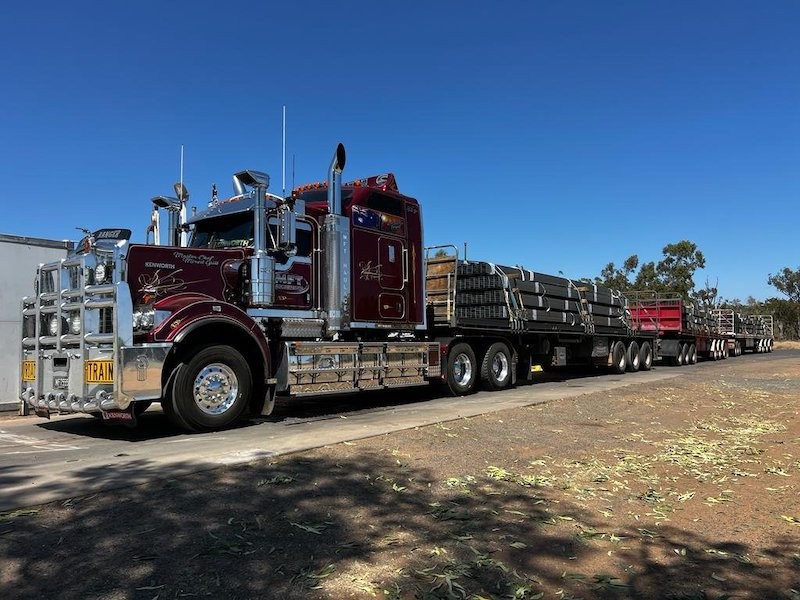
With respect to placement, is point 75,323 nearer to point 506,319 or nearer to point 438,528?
point 438,528

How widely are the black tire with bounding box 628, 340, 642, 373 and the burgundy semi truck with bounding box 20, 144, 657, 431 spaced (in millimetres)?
8239

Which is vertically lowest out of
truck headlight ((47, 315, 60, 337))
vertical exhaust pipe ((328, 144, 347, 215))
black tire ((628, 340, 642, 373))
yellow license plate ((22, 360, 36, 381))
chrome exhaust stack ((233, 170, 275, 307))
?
black tire ((628, 340, 642, 373))

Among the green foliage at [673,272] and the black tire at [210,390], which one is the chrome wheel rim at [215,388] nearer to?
the black tire at [210,390]

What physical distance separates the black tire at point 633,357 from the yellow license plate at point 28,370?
17032 millimetres

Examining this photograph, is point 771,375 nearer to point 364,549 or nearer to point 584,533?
point 584,533

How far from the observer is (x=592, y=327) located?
17391mm

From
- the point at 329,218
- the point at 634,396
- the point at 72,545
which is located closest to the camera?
the point at 72,545

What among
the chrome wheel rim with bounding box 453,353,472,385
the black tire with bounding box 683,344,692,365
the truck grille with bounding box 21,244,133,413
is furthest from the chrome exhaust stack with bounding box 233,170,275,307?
the black tire with bounding box 683,344,692,365

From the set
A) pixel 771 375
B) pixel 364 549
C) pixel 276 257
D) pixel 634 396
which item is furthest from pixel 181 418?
pixel 771 375

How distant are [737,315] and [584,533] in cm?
3902

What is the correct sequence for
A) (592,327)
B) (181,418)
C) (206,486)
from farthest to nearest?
1. (592,327)
2. (181,418)
3. (206,486)

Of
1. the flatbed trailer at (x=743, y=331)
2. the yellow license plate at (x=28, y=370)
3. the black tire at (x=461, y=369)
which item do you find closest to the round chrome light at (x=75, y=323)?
the yellow license plate at (x=28, y=370)

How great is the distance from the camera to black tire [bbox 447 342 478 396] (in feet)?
40.0

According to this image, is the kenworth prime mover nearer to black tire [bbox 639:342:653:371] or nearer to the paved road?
the paved road
